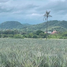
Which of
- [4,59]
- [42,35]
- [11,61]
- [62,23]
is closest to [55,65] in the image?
[11,61]

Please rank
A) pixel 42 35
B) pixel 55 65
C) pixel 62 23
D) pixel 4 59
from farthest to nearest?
1. pixel 62 23
2. pixel 42 35
3. pixel 4 59
4. pixel 55 65

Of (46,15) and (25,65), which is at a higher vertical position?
(46,15)

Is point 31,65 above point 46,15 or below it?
below

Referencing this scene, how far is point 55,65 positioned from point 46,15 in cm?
3554

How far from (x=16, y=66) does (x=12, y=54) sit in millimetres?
928

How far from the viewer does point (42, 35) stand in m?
54.0

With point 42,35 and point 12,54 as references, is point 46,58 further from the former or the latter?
point 42,35

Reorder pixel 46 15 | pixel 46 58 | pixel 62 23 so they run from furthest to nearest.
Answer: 1. pixel 62 23
2. pixel 46 15
3. pixel 46 58

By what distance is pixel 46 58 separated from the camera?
3506 mm

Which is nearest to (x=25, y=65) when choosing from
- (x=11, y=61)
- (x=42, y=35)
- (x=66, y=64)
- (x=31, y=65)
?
(x=31, y=65)

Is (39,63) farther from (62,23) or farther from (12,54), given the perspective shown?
(62,23)

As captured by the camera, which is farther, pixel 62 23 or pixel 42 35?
pixel 62 23

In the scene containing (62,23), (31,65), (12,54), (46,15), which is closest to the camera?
(31,65)

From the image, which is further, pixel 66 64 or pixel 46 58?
pixel 46 58
